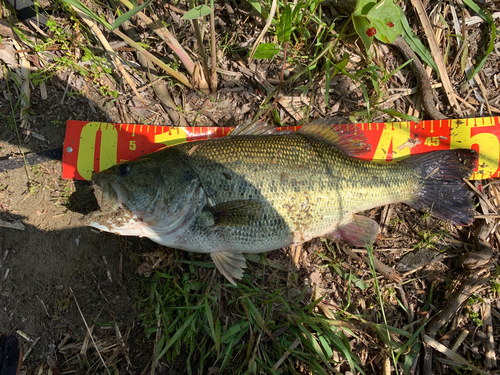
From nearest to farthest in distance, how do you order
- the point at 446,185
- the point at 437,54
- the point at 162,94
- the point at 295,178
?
the point at 295,178 < the point at 446,185 < the point at 162,94 < the point at 437,54

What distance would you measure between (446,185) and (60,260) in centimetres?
427

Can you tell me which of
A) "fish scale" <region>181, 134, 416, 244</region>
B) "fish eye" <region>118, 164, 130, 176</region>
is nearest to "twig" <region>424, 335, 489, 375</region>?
"fish scale" <region>181, 134, 416, 244</region>

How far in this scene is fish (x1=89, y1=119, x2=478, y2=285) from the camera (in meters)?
2.56

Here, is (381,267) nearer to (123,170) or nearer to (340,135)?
(340,135)

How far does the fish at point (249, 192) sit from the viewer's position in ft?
8.41

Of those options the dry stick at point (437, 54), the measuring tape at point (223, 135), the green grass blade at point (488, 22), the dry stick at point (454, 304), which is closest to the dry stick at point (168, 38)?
the measuring tape at point (223, 135)

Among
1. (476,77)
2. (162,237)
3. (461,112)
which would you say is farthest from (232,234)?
(476,77)

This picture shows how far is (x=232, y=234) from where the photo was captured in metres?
2.73

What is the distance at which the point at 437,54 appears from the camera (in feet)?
11.6

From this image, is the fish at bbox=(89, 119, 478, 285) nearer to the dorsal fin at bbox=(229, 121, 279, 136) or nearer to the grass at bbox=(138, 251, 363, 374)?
the dorsal fin at bbox=(229, 121, 279, 136)

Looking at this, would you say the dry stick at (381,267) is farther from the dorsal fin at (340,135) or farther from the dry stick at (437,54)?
the dry stick at (437,54)

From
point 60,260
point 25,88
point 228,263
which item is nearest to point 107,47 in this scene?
point 25,88

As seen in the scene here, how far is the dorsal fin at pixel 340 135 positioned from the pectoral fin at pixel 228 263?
4.81 feet

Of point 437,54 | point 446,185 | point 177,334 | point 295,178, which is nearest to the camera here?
point 295,178
